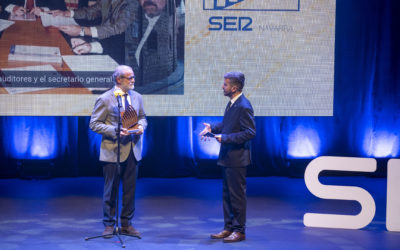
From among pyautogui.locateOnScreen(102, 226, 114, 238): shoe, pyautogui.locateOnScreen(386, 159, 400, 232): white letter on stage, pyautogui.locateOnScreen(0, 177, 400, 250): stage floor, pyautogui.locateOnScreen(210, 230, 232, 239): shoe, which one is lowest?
pyautogui.locateOnScreen(0, 177, 400, 250): stage floor

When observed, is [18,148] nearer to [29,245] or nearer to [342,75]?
[29,245]

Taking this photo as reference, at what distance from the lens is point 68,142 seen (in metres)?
7.20

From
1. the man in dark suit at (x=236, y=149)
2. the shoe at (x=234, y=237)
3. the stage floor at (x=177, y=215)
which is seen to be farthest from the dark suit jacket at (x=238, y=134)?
the stage floor at (x=177, y=215)

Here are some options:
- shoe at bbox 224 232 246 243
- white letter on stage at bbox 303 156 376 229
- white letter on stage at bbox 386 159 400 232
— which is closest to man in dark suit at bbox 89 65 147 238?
shoe at bbox 224 232 246 243

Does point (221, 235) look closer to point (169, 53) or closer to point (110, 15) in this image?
point (169, 53)

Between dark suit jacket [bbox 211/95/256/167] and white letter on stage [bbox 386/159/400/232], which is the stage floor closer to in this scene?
white letter on stage [bbox 386/159/400/232]

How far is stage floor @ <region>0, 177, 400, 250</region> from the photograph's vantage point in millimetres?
4027

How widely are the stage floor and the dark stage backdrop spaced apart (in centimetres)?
32

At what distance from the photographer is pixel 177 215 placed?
5027mm

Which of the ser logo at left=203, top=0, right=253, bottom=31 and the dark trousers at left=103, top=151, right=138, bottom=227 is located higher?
the ser logo at left=203, top=0, right=253, bottom=31

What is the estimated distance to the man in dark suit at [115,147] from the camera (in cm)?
404

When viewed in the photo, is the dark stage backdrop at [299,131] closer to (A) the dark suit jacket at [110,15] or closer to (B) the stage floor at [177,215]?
(B) the stage floor at [177,215]

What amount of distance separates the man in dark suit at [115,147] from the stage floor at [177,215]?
0.82 feet

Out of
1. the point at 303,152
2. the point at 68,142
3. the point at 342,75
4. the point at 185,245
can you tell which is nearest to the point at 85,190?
the point at 68,142
